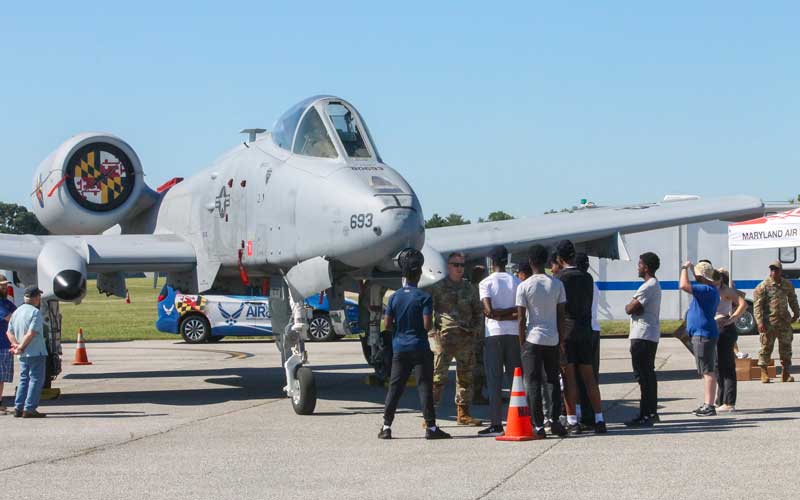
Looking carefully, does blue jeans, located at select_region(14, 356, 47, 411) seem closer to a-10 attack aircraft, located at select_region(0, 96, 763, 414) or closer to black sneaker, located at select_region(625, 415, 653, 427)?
a-10 attack aircraft, located at select_region(0, 96, 763, 414)

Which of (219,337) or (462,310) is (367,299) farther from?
(219,337)

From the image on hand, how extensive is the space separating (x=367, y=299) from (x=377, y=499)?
9450 mm

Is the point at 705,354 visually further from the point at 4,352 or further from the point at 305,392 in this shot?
the point at 4,352

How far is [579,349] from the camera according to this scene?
12.3 m

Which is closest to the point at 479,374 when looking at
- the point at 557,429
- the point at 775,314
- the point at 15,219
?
the point at 557,429

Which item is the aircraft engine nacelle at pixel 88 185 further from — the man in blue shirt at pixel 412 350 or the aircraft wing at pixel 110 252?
the man in blue shirt at pixel 412 350

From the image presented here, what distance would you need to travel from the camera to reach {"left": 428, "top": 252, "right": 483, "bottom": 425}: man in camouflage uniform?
41.8ft

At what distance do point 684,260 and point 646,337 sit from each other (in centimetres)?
2047

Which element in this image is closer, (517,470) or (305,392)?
(517,470)

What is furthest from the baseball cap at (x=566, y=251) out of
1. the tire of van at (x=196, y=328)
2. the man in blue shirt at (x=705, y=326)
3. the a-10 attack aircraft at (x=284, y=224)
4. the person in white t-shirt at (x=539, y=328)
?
the tire of van at (x=196, y=328)

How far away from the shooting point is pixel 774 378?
18.5 metres

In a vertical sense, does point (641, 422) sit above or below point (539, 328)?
below

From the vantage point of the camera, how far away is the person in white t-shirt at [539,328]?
38.8ft

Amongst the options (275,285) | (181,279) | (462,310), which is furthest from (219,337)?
(462,310)
